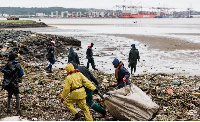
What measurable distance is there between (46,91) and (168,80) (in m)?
5.91

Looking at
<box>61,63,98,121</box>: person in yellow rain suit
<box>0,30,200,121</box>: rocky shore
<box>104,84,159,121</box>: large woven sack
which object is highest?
<box>61,63,98,121</box>: person in yellow rain suit

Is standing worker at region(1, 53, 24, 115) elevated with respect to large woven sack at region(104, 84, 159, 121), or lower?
elevated

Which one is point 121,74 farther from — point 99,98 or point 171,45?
point 171,45

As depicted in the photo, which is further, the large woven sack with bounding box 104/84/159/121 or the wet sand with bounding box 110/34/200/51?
the wet sand with bounding box 110/34/200/51

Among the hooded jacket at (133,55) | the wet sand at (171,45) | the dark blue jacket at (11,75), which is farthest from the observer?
the wet sand at (171,45)

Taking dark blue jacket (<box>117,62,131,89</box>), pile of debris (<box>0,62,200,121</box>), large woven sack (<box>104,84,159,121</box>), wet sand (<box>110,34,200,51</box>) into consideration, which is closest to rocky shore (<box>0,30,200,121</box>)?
pile of debris (<box>0,62,200,121</box>)

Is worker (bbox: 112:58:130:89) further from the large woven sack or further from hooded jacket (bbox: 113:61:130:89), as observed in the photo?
the large woven sack

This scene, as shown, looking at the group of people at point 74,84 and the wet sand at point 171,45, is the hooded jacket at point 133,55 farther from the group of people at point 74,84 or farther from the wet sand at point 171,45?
the wet sand at point 171,45

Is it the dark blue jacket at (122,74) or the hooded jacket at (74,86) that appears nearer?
the hooded jacket at (74,86)

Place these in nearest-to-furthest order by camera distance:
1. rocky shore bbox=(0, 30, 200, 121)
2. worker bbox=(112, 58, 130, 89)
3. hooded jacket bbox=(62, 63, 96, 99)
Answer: hooded jacket bbox=(62, 63, 96, 99) → rocky shore bbox=(0, 30, 200, 121) → worker bbox=(112, 58, 130, 89)

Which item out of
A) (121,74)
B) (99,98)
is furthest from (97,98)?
(121,74)

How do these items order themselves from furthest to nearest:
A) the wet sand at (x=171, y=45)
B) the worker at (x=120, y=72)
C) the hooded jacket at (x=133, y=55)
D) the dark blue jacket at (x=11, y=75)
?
the wet sand at (x=171, y=45) < the hooded jacket at (x=133, y=55) < the worker at (x=120, y=72) < the dark blue jacket at (x=11, y=75)

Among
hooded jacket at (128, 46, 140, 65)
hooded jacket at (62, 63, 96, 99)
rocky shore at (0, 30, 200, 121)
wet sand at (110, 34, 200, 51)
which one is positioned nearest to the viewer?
hooded jacket at (62, 63, 96, 99)

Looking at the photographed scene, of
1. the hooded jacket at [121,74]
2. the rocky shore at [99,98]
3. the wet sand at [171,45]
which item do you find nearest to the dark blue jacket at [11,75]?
the rocky shore at [99,98]
